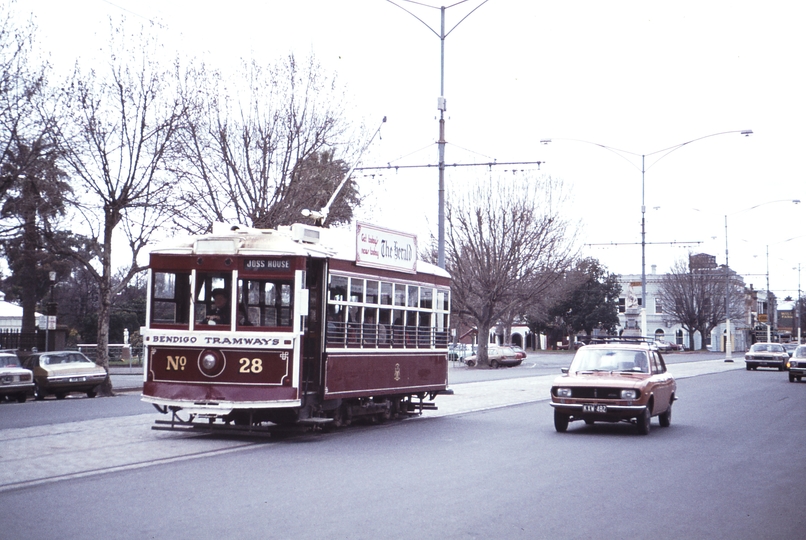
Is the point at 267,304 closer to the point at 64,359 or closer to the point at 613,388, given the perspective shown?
the point at 613,388

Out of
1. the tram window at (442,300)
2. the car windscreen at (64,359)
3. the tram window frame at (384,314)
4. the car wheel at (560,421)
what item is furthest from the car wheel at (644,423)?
the car windscreen at (64,359)

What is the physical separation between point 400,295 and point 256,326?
433 cm

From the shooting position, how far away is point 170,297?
49.4 feet

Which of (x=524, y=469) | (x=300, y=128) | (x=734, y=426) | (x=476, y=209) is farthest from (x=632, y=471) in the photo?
(x=476, y=209)

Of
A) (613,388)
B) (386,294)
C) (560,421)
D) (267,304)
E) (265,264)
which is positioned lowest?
(560,421)

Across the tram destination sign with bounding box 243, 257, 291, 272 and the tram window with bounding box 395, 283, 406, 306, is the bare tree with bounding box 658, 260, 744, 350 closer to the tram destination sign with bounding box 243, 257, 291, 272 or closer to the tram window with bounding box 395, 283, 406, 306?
the tram window with bounding box 395, 283, 406, 306

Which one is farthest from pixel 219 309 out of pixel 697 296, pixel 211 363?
pixel 697 296

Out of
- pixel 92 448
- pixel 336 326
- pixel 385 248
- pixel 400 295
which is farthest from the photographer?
pixel 400 295

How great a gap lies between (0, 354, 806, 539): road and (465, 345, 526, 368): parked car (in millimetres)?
40701

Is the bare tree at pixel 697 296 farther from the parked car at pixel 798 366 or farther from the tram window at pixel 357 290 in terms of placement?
the tram window at pixel 357 290

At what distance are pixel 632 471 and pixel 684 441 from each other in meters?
4.19

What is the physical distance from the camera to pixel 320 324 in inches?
617

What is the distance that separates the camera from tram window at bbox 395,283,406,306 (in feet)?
60.0

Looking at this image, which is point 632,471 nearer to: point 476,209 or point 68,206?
point 68,206
